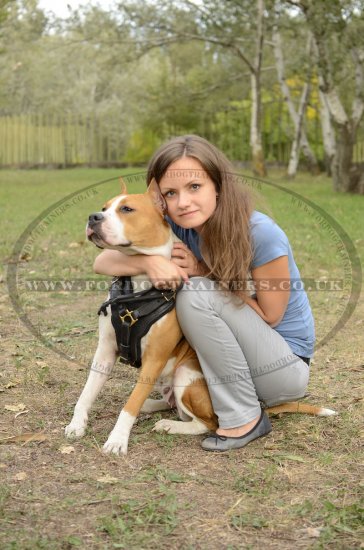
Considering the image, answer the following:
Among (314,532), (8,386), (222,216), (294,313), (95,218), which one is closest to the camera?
(314,532)

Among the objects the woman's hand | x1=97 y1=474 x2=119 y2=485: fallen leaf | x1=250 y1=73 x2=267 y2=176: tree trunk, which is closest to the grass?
x1=97 y1=474 x2=119 y2=485: fallen leaf

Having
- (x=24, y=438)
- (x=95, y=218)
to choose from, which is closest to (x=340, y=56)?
(x=95, y=218)

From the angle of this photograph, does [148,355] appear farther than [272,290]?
No

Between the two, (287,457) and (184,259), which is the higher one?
(184,259)

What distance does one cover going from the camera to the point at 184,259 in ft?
11.4

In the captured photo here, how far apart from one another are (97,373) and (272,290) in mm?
903

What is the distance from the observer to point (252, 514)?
108 inches

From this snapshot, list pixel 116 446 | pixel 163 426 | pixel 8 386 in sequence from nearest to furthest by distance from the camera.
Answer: pixel 116 446 → pixel 163 426 → pixel 8 386

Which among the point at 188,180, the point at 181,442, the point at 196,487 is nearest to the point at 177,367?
the point at 181,442

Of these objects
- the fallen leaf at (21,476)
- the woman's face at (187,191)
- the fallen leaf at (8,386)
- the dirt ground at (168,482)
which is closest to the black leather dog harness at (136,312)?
the woman's face at (187,191)

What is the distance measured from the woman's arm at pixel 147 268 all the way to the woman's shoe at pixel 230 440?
732 millimetres

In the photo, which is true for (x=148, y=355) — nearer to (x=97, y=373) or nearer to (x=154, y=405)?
(x=97, y=373)

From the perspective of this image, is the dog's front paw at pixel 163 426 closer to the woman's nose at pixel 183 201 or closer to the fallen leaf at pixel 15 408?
the fallen leaf at pixel 15 408

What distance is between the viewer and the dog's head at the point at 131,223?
10.3ft
